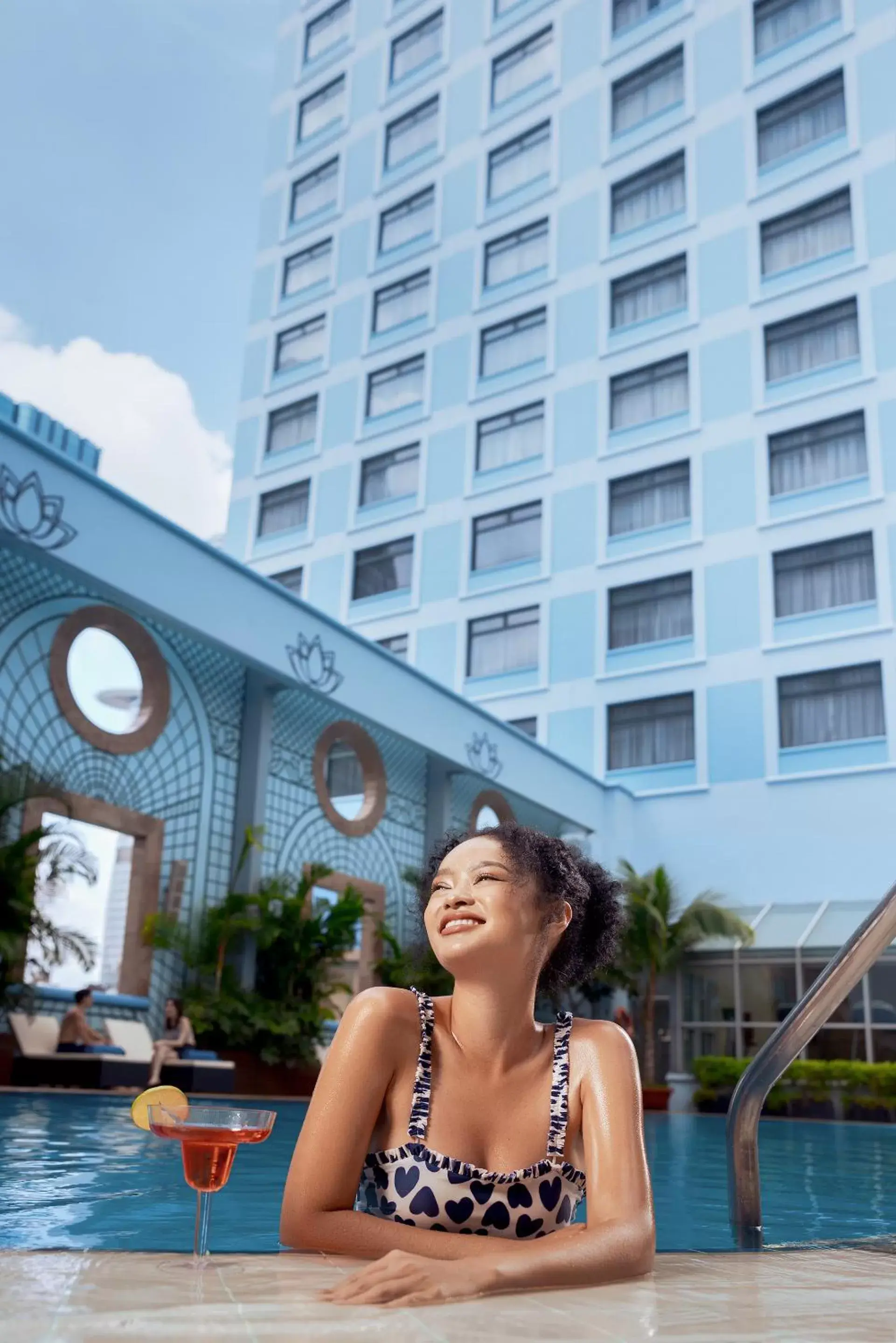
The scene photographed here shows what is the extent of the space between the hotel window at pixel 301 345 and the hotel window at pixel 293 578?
18.2 ft

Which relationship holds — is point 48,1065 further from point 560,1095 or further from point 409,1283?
point 409,1283

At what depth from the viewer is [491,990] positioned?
257cm

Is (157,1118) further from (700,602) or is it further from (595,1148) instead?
(700,602)

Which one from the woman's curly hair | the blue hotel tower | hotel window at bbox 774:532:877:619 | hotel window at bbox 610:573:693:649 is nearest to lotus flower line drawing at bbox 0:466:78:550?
the woman's curly hair

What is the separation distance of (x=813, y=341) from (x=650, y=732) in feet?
26.4

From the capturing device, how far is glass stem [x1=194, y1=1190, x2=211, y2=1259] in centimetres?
229

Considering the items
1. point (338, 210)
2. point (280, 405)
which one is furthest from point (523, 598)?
point (338, 210)

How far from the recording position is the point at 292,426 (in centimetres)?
2931

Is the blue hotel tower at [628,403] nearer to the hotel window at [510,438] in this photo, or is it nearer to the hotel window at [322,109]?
the hotel window at [510,438]

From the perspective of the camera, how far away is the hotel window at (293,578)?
27531 mm

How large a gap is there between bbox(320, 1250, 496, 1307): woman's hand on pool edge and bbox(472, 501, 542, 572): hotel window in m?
22.7

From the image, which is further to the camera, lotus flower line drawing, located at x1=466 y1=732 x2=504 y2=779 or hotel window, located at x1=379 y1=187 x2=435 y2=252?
hotel window, located at x1=379 y1=187 x2=435 y2=252

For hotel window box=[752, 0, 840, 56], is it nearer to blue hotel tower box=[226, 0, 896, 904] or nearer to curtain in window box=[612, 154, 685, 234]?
blue hotel tower box=[226, 0, 896, 904]

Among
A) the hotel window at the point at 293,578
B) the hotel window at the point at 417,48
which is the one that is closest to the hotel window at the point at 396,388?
the hotel window at the point at 293,578
